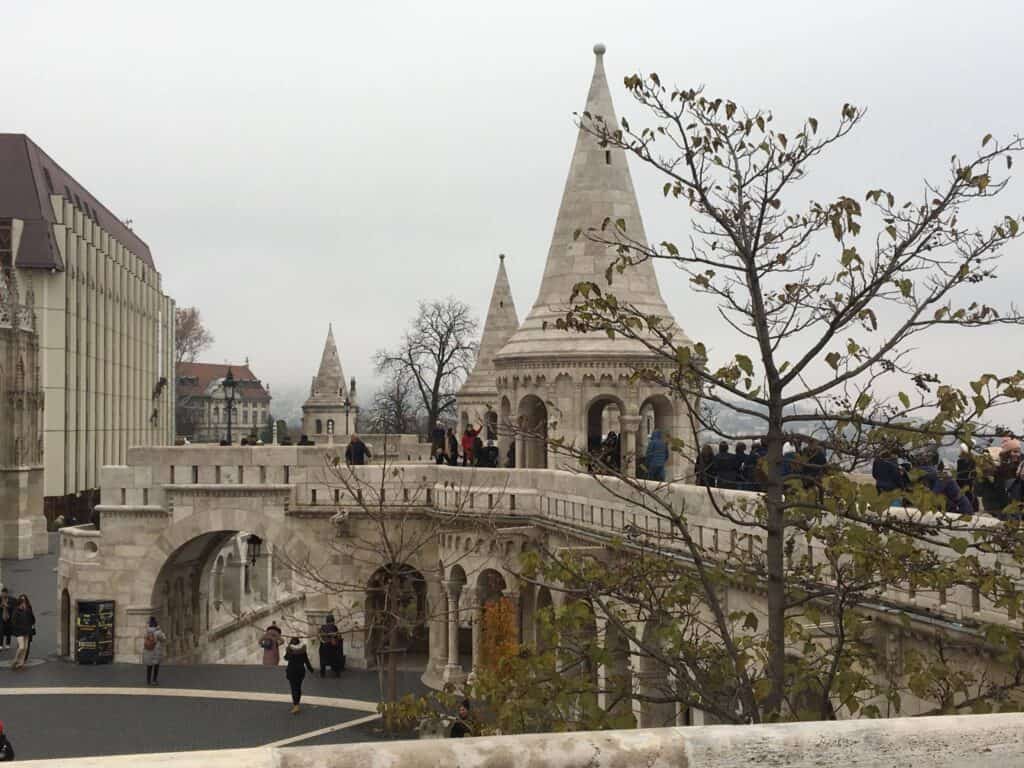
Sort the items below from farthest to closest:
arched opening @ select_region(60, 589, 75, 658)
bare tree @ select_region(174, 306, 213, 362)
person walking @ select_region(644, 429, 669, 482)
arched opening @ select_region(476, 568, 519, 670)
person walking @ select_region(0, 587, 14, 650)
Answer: bare tree @ select_region(174, 306, 213, 362) < arched opening @ select_region(60, 589, 75, 658) < person walking @ select_region(0, 587, 14, 650) < arched opening @ select_region(476, 568, 519, 670) < person walking @ select_region(644, 429, 669, 482)

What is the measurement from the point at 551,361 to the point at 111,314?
113 feet

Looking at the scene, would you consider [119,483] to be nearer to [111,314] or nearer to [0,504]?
[0,504]

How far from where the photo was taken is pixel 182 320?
105m

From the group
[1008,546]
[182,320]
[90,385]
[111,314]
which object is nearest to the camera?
[1008,546]

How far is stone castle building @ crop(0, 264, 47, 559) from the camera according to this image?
37.2 meters

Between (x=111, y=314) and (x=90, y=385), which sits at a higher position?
(x=111, y=314)

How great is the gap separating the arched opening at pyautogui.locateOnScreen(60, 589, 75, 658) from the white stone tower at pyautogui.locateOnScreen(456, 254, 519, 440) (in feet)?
41.8

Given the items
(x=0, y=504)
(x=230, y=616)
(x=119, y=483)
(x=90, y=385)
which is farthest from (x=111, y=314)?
(x=119, y=483)

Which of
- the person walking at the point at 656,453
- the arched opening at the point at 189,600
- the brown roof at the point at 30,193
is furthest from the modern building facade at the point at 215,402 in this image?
the person walking at the point at 656,453

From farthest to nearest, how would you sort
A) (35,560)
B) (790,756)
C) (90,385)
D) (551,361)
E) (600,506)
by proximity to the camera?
(90,385), (35,560), (551,361), (600,506), (790,756)

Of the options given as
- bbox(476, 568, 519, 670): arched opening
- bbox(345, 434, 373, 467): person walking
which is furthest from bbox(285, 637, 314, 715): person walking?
bbox(345, 434, 373, 467): person walking

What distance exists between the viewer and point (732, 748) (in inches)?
125

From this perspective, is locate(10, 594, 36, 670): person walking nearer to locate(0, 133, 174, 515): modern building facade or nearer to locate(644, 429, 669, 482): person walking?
locate(644, 429, 669, 482): person walking

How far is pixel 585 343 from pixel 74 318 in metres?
28.2
